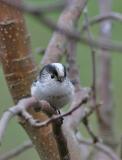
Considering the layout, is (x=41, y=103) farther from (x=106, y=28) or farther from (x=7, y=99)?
(x=7, y=99)

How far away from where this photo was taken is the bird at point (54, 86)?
1.21 m

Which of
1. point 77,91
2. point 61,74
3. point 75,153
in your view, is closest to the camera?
point 61,74

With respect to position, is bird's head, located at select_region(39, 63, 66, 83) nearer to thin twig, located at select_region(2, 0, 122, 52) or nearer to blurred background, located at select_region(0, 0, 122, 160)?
thin twig, located at select_region(2, 0, 122, 52)

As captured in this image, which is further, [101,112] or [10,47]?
[101,112]

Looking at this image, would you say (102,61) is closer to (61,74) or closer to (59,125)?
(61,74)

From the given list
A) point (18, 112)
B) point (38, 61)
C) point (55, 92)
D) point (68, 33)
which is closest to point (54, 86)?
point (55, 92)

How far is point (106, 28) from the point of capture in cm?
206

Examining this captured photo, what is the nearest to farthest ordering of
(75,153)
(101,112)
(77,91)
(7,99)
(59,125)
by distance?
(59,125)
(75,153)
(77,91)
(101,112)
(7,99)

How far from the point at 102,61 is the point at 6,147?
0.66m

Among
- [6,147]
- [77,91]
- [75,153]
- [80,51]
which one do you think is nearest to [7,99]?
[6,147]

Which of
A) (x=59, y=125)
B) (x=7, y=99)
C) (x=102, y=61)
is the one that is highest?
(x=59, y=125)

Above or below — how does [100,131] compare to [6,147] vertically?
above

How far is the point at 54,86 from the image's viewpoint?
1.24 m

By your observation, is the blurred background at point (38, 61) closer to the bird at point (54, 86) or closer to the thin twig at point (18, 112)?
the bird at point (54, 86)
